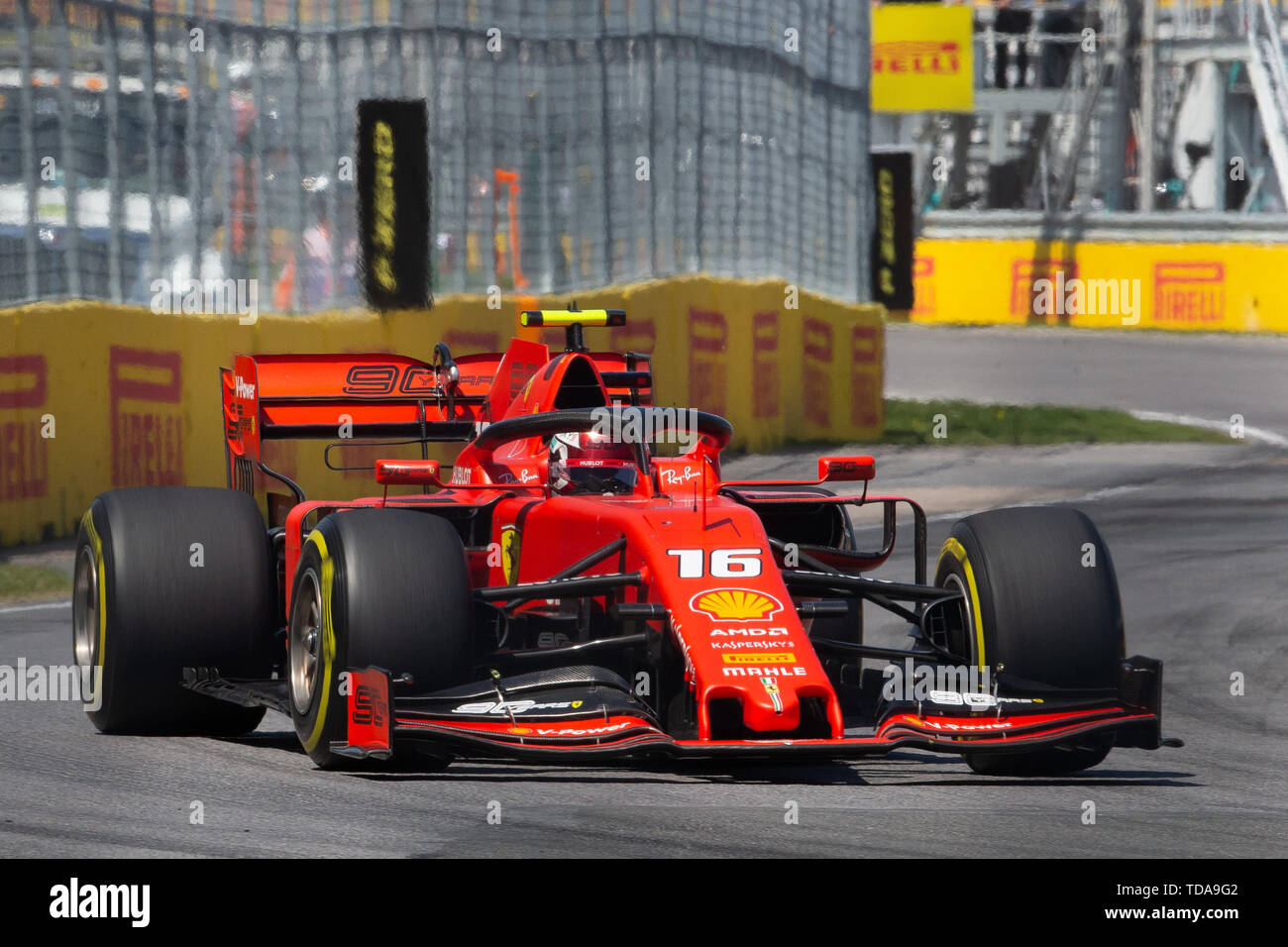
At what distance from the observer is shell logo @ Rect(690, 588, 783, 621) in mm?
7375

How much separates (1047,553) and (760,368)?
12898 mm

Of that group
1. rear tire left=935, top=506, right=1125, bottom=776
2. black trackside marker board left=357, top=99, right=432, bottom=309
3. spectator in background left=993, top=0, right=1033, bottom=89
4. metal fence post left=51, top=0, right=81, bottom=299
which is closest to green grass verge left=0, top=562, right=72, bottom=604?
metal fence post left=51, top=0, right=81, bottom=299

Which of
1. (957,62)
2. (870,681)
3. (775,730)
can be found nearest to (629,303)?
(870,681)

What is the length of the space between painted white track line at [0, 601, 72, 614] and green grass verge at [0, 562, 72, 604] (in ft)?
0.84

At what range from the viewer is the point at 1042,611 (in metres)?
7.82

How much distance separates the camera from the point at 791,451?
20812 millimetres

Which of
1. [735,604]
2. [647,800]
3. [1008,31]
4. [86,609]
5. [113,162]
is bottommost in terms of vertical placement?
[647,800]

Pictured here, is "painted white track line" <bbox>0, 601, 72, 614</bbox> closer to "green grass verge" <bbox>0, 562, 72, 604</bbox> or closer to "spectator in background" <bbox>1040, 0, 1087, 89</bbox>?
"green grass verge" <bbox>0, 562, 72, 604</bbox>

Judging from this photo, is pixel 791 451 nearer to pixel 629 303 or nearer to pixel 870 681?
pixel 629 303

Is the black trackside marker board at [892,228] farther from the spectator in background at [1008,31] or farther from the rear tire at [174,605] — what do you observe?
the spectator in background at [1008,31]

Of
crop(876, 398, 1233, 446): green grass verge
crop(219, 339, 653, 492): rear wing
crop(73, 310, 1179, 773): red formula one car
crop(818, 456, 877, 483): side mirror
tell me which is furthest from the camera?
crop(876, 398, 1233, 446): green grass verge

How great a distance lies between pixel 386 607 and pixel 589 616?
105 centimetres

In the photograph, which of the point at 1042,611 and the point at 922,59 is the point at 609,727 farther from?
the point at 922,59

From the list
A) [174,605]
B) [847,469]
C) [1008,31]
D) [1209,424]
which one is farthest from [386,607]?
[1008,31]
